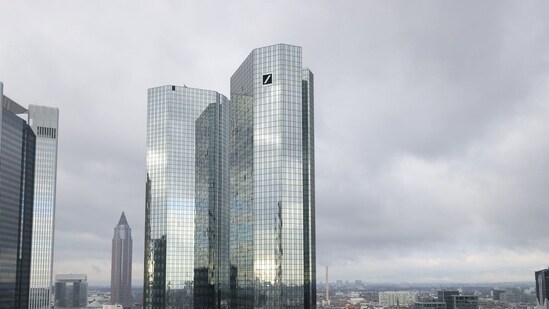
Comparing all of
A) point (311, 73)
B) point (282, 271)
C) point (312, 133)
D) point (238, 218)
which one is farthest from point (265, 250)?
point (311, 73)

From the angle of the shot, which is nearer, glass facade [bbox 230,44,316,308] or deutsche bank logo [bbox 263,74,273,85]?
glass facade [bbox 230,44,316,308]

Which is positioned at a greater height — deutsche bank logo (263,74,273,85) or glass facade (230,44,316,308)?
deutsche bank logo (263,74,273,85)

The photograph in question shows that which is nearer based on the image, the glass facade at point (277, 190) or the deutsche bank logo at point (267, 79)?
the glass facade at point (277, 190)

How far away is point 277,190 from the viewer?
506ft

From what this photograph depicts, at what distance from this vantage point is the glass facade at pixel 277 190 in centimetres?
15200

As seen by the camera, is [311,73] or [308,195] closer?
[308,195]

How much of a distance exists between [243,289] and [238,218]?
1973cm

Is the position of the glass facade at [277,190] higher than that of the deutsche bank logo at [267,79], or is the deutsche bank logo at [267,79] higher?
the deutsche bank logo at [267,79]

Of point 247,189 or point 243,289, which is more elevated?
point 247,189

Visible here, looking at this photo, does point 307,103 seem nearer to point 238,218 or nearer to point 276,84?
point 276,84

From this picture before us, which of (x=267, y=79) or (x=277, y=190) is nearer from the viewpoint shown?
(x=277, y=190)

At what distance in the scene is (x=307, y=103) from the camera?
160875mm

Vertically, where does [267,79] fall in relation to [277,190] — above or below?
above

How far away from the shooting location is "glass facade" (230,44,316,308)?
499 ft
